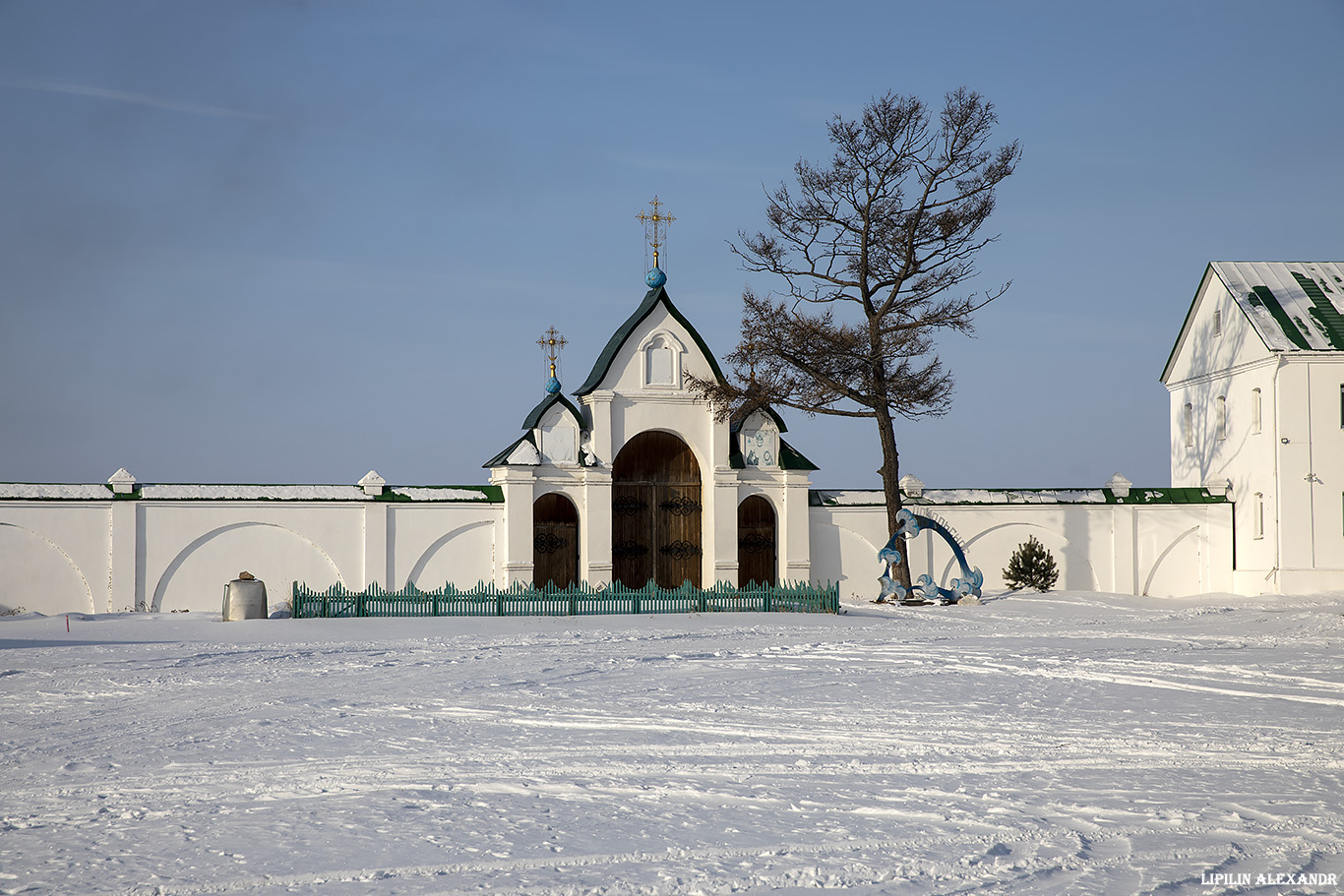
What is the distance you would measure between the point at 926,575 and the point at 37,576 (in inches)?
670

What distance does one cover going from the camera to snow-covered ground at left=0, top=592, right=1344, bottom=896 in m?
5.83

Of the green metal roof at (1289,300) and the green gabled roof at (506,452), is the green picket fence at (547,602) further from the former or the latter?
the green metal roof at (1289,300)

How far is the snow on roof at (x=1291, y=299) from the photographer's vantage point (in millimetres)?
27547

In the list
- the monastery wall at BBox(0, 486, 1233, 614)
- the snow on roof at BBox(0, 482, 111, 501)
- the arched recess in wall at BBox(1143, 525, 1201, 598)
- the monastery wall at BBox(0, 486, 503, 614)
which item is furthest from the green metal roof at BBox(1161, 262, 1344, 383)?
the snow on roof at BBox(0, 482, 111, 501)

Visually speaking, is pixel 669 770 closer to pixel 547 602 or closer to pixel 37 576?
pixel 547 602

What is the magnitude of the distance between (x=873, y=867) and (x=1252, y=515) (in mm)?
25056

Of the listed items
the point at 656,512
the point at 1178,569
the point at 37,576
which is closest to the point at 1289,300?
the point at 1178,569

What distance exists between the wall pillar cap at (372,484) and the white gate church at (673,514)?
0.09ft

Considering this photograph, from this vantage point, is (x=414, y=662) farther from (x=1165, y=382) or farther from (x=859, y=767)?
(x=1165, y=382)

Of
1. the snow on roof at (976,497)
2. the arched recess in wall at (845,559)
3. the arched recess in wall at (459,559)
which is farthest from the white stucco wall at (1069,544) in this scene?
the arched recess in wall at (459,559)

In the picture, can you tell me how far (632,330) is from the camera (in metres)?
24.2

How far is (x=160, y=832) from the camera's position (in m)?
6.41

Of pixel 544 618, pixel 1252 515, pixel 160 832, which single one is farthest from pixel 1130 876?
pixel 1252 515

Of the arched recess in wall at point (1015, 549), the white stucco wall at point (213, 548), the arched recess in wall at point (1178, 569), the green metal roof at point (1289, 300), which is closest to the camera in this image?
the white stucco wall at point (213, 548)
